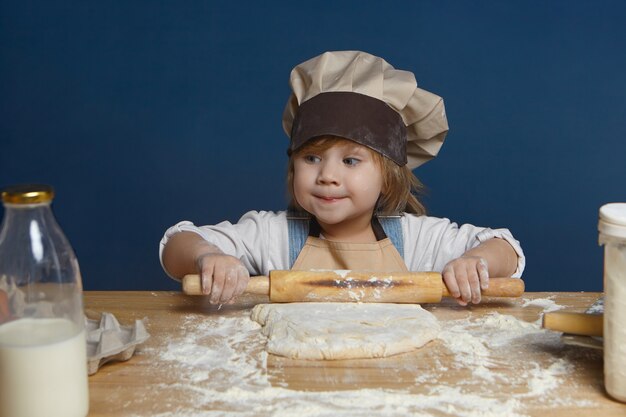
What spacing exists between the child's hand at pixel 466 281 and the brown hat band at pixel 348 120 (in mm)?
344

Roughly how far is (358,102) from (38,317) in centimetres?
88

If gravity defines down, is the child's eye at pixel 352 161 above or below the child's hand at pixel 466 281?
above

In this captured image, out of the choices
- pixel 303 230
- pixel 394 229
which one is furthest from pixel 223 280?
pixel 394 229

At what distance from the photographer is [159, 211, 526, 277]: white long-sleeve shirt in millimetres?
1825

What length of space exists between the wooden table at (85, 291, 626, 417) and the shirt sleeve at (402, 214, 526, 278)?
437 millimetres

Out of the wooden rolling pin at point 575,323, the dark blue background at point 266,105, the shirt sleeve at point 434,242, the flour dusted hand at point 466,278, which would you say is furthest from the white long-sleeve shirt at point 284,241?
the dark blue background at point 266,105

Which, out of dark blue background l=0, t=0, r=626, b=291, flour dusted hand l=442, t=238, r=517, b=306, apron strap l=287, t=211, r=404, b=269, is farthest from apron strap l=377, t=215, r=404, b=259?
dark blue background l=0, t=0, r=626, b=291

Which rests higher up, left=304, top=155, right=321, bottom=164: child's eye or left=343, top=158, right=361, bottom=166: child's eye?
left=304, top=155, right=321, bottom=164: child's eye

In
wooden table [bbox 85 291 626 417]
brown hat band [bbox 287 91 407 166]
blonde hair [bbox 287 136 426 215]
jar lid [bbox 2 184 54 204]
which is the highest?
brown hat band [bbox 287 91 407 166]

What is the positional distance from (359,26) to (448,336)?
168 cm

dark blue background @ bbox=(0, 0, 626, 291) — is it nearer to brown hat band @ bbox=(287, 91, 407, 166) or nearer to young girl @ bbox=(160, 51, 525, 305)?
young girl @ bbox=(160, 51, 525, 305)

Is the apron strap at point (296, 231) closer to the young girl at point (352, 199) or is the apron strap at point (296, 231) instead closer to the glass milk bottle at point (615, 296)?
the young girl at point (352, 199)

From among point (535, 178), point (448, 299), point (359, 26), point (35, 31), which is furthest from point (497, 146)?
point (35, 31)

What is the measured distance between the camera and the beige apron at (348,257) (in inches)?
71.3
